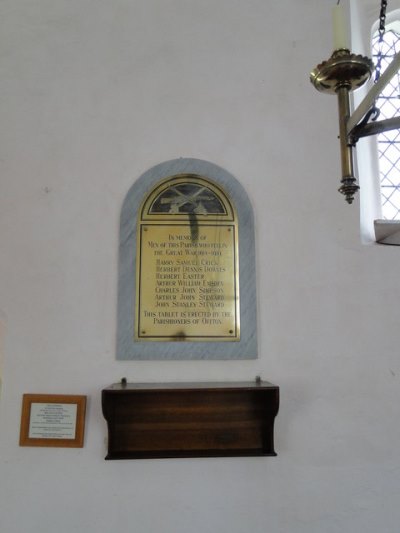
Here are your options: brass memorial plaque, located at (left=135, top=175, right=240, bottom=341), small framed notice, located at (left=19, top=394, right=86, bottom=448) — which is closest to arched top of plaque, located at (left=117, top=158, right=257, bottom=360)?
brass memorial plaque, located at (left=135, top=175, right=240, bottom=341)

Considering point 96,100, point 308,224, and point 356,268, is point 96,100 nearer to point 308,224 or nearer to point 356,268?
point 308,224

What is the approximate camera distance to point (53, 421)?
2.02 meters

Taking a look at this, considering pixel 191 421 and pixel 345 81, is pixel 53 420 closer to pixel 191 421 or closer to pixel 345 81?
pixel 191 421

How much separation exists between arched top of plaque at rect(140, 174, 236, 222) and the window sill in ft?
2.42

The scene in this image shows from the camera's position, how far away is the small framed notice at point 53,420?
2.01 m

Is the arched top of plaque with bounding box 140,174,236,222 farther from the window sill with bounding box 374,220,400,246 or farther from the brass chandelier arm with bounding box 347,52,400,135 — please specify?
the brass chandelier arm with bounding box 347,52,400,135

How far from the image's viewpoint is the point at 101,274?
215cm

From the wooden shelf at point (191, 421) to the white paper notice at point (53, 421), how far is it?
0.63ft

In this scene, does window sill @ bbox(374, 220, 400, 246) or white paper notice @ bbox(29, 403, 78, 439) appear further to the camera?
window sill @ bbox(374, 220, 400, 246)

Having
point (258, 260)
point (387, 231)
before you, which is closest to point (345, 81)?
point (258, 260)

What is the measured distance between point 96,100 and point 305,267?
1319 millimetres

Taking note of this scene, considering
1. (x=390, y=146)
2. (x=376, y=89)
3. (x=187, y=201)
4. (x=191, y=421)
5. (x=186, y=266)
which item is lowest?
(x=191, y=421)

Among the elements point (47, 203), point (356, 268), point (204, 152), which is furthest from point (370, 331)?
point (47, 203)

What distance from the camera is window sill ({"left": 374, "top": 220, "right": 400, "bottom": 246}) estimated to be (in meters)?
2.27
